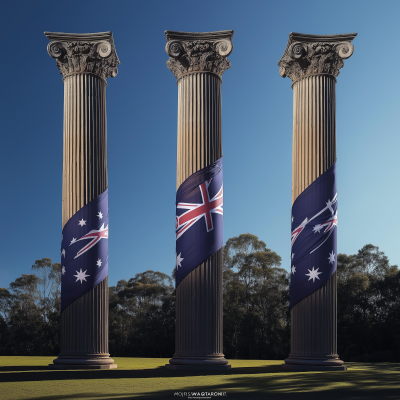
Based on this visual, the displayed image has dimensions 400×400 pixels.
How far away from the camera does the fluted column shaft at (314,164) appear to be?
30.6 meters

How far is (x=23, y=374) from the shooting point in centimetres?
2698

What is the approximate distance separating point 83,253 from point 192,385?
11889 millimetres

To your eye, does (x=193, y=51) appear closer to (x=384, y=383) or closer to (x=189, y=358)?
(x=189, y=358)

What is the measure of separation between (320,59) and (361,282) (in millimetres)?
40933

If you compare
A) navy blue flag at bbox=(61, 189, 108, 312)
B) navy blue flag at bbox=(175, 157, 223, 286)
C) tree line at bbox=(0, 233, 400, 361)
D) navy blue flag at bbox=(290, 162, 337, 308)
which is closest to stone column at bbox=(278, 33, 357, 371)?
navy blue flag at bbox=(290, 162, 337, 308)

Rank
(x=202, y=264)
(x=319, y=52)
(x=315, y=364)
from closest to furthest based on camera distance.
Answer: (x=202, y=264)
(x=315, y=364)
(x=319, y=52)

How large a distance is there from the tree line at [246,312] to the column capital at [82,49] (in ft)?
141

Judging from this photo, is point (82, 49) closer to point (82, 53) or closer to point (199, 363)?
point (82, 53)

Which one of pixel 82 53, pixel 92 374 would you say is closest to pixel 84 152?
pixel 82 53

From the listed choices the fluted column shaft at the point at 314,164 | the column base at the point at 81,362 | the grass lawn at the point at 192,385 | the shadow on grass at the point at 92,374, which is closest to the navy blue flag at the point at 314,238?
the fluted column shaft at the point at 314,164

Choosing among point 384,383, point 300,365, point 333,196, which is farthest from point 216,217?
point 384,383

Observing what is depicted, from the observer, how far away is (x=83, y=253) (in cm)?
3078

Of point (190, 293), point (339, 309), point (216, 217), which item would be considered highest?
point (216, 217)

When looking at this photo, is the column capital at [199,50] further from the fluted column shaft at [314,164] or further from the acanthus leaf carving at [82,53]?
the fluted column shaft at [314,164]
